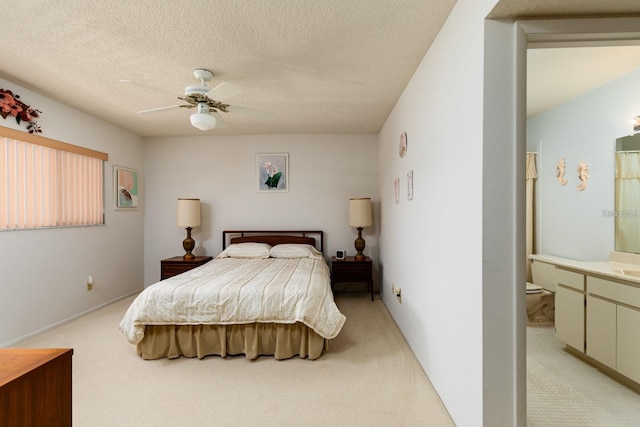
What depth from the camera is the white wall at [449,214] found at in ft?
4.91

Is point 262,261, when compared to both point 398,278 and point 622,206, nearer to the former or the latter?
point 398,278

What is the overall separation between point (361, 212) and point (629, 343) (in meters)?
2.86

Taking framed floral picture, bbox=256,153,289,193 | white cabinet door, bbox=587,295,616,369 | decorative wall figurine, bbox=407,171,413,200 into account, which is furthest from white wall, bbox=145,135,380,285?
white cabinet door, bbox=587,295,616,369

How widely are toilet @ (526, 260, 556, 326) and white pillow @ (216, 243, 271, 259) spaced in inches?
125

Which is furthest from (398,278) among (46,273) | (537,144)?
(46,273)

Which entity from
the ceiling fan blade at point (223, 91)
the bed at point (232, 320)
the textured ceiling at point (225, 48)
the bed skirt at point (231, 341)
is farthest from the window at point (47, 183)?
the ceiling fan blade at point (223, 91)

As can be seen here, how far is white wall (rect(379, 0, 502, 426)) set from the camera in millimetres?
1495

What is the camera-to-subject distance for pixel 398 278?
3.27 m

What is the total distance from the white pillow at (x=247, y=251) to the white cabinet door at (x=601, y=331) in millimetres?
3397

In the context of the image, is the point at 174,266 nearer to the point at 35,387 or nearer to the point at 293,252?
the point at 293,252

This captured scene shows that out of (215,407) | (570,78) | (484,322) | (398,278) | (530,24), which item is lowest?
(215,407)

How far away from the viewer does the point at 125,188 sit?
4355mm

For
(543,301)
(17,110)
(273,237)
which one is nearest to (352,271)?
(273,237)

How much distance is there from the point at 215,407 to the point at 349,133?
12.7ft
